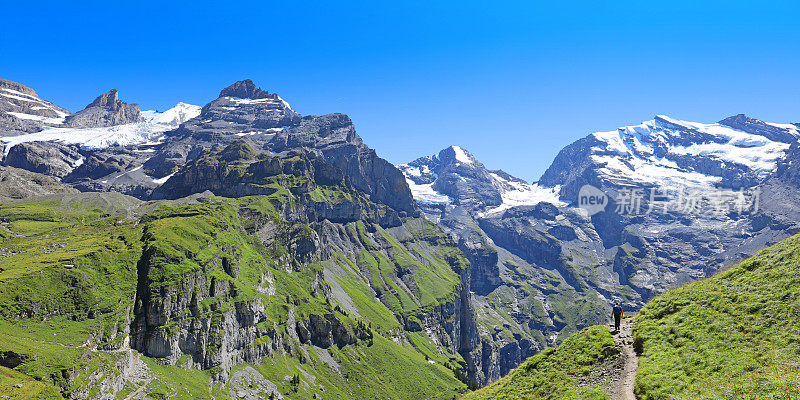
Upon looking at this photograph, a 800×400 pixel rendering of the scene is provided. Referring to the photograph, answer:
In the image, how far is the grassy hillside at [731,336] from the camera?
29.0 m

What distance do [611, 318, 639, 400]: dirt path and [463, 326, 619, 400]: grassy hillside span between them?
2.96ft

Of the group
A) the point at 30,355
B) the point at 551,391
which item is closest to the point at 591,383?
the point at 551,391

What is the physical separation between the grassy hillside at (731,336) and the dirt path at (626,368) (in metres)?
1.01

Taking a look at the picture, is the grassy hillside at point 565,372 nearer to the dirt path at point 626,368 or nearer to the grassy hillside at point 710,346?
the grassy hillside at point 710,346

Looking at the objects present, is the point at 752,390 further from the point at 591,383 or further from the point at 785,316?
the point at 591,383

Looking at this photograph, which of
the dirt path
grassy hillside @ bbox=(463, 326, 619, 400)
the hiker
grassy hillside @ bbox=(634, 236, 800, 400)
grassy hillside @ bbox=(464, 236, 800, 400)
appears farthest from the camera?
the hiker

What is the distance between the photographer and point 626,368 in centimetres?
3825

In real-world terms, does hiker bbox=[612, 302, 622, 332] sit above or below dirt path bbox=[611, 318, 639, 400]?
above

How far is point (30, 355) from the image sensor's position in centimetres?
13288

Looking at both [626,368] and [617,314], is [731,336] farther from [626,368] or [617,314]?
[617,314]

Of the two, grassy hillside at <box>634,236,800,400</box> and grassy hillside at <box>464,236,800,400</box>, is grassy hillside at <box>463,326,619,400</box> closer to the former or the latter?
grassy hillside at <box>464,236,800,400</box>

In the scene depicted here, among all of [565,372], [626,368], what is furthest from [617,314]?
[565,372]

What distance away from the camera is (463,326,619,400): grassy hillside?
3906 centimetres

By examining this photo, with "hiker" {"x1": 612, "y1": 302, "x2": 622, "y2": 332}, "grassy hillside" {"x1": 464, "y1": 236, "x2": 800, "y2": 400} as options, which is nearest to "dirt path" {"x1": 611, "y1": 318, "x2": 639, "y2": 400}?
"hiker" {"x1": 612, "y1": 302, "x2": 622, "y2": 332}
